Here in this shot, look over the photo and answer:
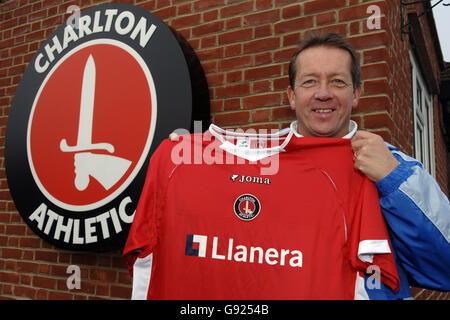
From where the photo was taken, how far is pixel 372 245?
116 centimetres

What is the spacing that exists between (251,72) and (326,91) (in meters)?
0.79

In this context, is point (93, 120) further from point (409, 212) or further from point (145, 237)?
point (409, 212)

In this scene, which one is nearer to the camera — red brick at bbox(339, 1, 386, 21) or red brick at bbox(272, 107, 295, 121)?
red brick at bbox(339, 1, 386, 21)

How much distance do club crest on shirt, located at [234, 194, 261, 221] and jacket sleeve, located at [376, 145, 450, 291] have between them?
0.42 m

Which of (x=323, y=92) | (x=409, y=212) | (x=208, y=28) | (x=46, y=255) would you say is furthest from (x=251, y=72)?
(x=46, y=255)

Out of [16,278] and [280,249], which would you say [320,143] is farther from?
[16,278]

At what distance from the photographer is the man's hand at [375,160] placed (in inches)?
49.1

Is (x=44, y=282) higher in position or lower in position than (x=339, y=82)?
lower

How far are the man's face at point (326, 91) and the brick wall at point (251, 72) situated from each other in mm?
422

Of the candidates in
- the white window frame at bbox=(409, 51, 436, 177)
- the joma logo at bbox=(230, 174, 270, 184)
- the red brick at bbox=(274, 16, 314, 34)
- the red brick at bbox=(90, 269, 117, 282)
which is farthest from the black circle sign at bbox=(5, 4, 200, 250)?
the white window frame at bbox=(409, 51, 436, 177)

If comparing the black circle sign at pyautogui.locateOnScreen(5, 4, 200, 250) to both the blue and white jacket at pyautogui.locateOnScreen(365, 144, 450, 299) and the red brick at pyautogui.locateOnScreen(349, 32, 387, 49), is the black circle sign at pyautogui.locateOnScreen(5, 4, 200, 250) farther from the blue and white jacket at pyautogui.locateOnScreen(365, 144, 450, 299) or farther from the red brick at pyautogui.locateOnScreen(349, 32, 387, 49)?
the blue and white jacket at pyautogui.locateOnScreen(365, 144, 450, 299)

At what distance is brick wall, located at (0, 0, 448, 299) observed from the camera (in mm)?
1895

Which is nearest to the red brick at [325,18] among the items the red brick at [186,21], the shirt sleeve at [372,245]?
the red brick at [186,21]

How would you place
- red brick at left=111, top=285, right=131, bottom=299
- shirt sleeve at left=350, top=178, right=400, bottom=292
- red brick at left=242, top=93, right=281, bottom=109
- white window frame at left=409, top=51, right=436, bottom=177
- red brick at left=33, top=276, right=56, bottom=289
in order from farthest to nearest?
white window frame at left=409, top=51, right=436, bottom=177
red brick at left=33, top=276, right=56, bottom=289
red brick at left=111, top=285, right=131, bottom=299
red brick at left=242, top=93, right=281, bottom=109
shirt sleeve at left=350, top=178, right=400, bottom=292
